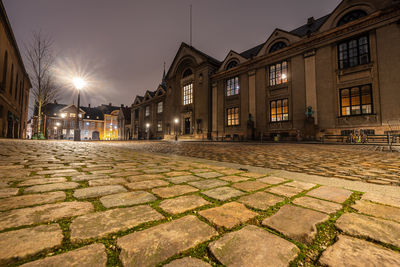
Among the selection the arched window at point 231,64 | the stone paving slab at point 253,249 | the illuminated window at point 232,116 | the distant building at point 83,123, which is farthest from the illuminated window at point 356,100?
the distant building at point 83,123

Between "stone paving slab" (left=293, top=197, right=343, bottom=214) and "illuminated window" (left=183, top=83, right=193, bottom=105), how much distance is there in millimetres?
22987

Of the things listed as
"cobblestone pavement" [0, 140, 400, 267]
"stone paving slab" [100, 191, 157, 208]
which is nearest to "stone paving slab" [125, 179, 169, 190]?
"cobblestone pavement" [0, 140, 400, 267]

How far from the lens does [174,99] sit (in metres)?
26.3

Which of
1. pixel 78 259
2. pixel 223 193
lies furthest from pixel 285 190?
pixel 78 259

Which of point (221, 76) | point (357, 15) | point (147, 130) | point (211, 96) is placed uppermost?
point (357, 15)

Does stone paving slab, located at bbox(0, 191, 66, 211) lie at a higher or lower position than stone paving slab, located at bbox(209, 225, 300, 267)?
higher

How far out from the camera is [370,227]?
98 cm

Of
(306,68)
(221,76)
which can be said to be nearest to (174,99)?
(221,76)

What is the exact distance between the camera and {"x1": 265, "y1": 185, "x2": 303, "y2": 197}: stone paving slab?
1.56 metres

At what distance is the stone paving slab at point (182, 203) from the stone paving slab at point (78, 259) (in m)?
0.49

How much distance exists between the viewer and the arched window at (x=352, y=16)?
12648 mm

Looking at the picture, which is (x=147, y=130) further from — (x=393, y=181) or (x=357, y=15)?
(x=393, y=181)

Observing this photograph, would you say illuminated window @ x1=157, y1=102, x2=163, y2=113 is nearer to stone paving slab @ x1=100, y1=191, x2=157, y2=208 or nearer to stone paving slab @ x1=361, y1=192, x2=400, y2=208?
stone paving slab @ x1=100, y1=191, x2=157, y2=208

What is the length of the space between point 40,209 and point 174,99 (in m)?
25.9
